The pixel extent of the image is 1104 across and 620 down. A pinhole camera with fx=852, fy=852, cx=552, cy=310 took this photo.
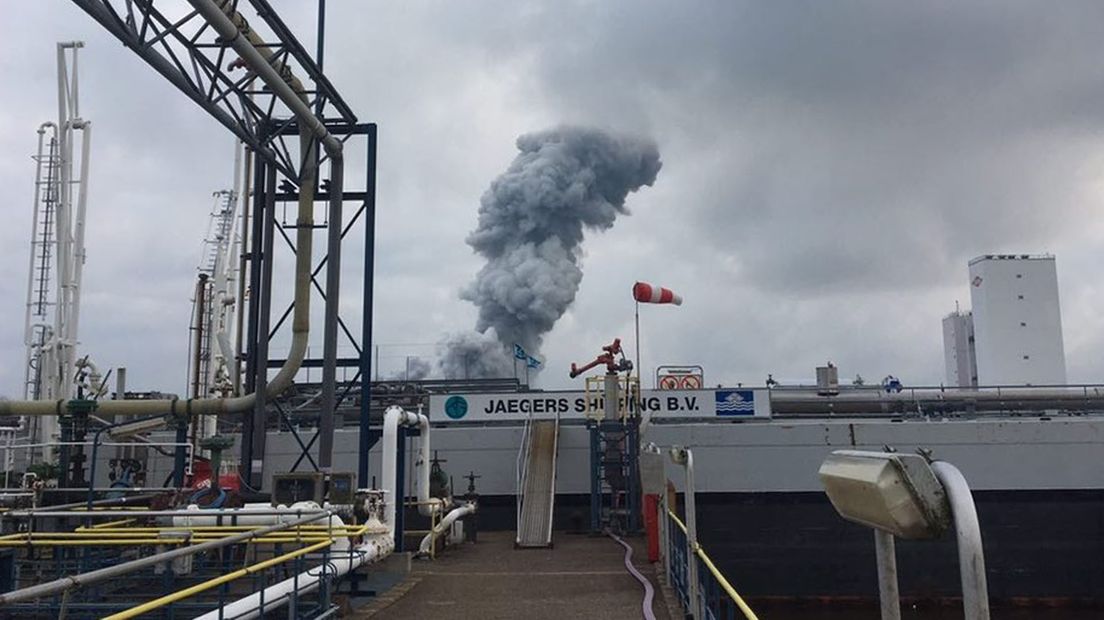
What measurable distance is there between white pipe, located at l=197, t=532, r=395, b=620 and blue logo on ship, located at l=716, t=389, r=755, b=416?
11747 millimetres

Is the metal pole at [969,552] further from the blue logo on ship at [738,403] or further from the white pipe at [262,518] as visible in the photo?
the blue logo on ship at [738,403]

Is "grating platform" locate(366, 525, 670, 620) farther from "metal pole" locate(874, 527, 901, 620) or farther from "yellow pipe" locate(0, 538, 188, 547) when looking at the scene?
"metal pole" locate(874, 527, 901, 620)

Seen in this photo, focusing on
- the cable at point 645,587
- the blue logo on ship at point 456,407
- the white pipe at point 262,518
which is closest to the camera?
the cable at point 645,587

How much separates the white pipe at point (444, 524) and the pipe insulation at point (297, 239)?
3722mm

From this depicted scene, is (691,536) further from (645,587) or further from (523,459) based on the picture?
(523,459)

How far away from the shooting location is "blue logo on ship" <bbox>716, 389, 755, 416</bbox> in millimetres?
21078

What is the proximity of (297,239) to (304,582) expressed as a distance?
822 cm

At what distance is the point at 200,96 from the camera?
11.5 meters

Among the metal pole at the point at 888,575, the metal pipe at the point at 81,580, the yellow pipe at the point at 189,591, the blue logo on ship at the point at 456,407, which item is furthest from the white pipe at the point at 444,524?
the metal pole at the point at 888,575

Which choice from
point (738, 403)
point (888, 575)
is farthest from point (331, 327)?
point (888, 575)

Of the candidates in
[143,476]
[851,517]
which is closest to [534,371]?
[143,476]

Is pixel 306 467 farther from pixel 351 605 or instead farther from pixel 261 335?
pixel 351 605

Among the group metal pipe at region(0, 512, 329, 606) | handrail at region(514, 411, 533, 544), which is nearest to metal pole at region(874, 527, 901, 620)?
metal pipe at region(0, 512, 329, 606)

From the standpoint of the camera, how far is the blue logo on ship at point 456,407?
21.2 m
